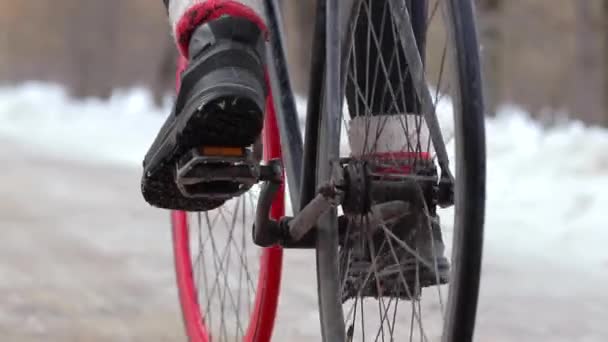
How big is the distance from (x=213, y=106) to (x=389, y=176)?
0.28 m

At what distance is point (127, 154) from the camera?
30.2ft

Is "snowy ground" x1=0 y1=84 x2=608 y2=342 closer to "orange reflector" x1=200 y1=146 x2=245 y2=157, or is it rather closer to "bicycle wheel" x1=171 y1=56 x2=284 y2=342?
"bicycle wheel" x1=171 y1=56 x2=284 y2=342

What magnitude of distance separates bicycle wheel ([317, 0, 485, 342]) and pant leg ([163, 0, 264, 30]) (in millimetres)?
174

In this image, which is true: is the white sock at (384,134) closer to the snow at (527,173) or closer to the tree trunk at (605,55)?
the snow at (527,173)

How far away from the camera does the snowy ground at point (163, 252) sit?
321 centimetres

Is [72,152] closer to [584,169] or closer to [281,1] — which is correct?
[584,169]

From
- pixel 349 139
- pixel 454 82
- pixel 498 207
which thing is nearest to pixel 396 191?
pixel 349 139

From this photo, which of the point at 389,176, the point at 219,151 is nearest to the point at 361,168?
the point at 389,176

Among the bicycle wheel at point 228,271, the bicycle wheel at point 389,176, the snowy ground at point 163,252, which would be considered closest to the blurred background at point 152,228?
the snowy ground at point 163,252

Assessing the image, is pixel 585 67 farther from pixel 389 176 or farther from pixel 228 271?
pixel 389 176

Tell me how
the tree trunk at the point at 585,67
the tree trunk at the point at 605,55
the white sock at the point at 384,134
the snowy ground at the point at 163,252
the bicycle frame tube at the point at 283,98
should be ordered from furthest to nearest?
the tree trunk at the point at 605,55
the tree trunk at the point at 585,67
the snowy ground at the point at 163,252
the bicycle frame tube at the point at 283,98
the white sock at the point at 384,134

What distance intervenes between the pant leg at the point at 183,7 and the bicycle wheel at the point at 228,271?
31 centimetres

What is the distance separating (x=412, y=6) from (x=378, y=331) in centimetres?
50

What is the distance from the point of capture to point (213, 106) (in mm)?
1775
